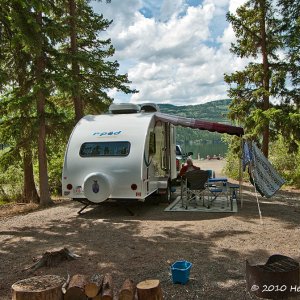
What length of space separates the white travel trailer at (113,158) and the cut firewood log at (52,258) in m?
3.73

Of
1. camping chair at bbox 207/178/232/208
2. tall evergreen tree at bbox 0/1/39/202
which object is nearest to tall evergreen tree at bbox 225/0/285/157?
camping chair at bbox 207/178/232/208

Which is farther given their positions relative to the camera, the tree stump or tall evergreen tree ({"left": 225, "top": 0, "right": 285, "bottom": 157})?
tall evergreen tree ({"left": 225, "top": 0, "right": 285, "bottom": 157})

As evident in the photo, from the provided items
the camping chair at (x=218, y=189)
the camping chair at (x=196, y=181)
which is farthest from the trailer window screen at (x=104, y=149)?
the camping chair at (x=218, y=189)

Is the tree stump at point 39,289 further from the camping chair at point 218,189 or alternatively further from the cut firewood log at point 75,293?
the camping chair at point 218,189

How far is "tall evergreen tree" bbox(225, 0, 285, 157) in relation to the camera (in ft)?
53.5

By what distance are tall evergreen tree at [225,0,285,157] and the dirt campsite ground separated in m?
6.02

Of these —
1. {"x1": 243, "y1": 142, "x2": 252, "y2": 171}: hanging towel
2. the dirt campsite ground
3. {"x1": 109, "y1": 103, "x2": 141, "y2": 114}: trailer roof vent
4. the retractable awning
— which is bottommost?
the dirt campsite ground

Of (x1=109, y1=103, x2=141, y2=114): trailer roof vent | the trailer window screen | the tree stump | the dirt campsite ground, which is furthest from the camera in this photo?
(x1=109, y1=103, x2=141, y2=114): trailer roof vent

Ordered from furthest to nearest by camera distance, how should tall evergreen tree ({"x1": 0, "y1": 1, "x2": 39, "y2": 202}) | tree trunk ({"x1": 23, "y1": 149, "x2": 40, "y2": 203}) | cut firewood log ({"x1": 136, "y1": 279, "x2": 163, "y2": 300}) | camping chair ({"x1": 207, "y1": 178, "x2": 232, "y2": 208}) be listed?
tree trunk ({"x1": 23, "y1": 149, "x2": 40, "y2": 203})
tall evergreen tree ({"x1": 0, "y1": 1, "x2": 39, "y2": 202})
camping chair ({"x1": 207, "y1": 178, "x2": 232, "y2": 208})
cut firewood log ({"x1": 136, "y1": 279, "x2": 163, "y2": 300})

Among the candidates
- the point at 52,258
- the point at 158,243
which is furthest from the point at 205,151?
the point at 52,258

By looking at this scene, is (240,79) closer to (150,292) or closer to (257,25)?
(257,25)

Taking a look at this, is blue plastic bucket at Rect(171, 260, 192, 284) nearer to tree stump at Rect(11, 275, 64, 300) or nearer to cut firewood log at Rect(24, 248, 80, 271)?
tree stump at Rect(11, 275, 64, 300)

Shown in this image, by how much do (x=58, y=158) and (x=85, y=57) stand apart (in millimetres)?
7486

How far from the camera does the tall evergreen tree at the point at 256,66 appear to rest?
1630 centimetres
